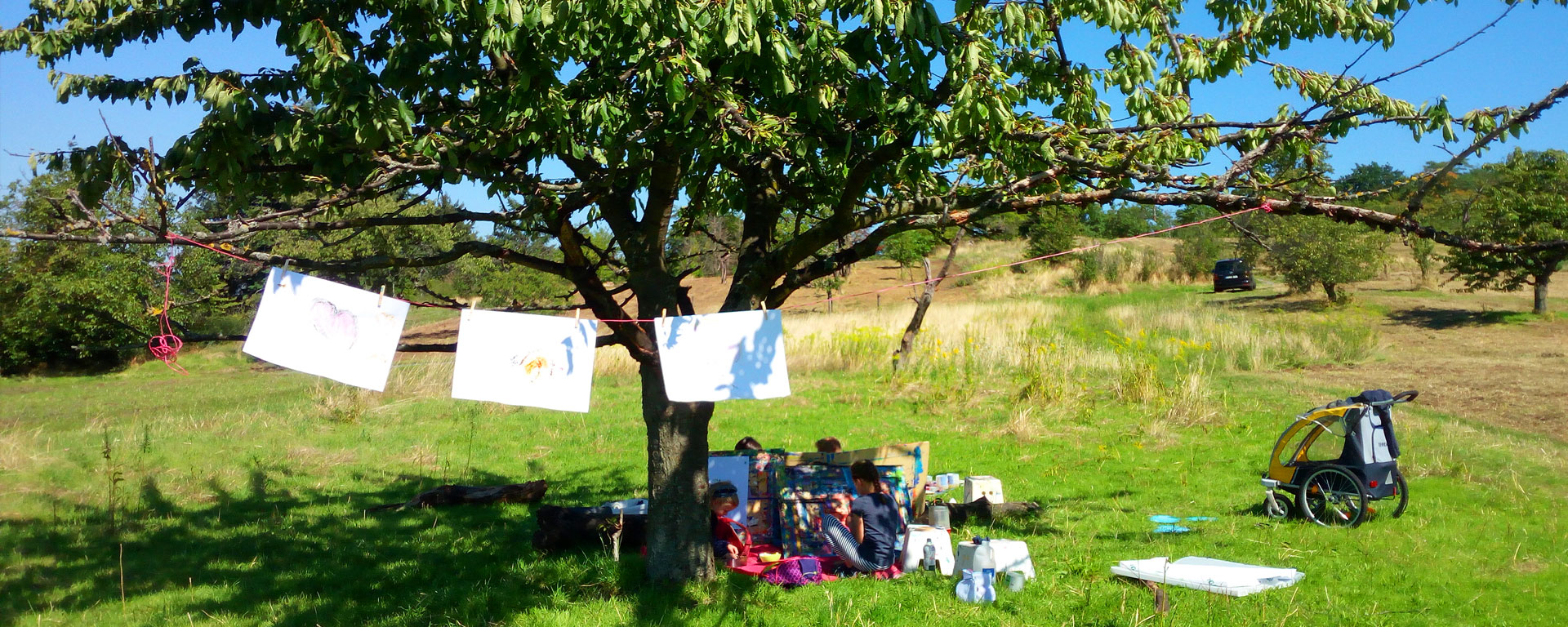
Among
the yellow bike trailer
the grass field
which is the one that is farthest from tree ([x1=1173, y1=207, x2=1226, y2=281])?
the yellow bike trailer

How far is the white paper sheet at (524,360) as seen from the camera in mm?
5121

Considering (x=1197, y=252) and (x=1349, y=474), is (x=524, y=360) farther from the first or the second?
(x=1197, y=252)

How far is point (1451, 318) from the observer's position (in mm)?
25047

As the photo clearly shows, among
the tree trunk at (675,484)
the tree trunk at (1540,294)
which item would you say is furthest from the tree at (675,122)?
the tree trunk at (1540,294)

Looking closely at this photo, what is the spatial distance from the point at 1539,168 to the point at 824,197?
26.5 meters

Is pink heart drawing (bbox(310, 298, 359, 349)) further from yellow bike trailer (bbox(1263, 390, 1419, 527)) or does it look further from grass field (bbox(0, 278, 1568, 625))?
yellow bike trailer (bbox(1263, 390, 1419, 527))

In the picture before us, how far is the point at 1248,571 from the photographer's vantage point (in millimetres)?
6168

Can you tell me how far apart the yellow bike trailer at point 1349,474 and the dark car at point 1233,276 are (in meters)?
32.8

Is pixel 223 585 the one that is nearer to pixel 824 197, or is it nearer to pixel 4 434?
pixel 824 197

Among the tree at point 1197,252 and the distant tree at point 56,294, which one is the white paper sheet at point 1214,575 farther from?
the tree at point 1197,252

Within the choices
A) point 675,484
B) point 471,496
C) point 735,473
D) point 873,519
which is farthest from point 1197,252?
point 675,484

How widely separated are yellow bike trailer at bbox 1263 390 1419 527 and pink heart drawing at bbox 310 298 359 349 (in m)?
7.00

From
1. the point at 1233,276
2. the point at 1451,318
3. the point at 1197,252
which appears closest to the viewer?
the point at 1451,318

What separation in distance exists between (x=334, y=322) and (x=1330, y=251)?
1180 inches
